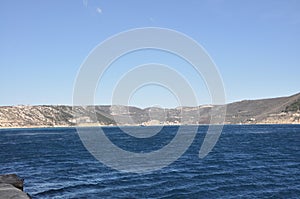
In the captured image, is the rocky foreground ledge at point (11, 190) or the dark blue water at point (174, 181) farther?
the dark blue water at point (174, 181)

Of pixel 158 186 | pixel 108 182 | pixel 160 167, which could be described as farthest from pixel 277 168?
pixel 108 182

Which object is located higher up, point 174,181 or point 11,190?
point 11,190

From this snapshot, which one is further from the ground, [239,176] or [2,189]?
[2,189]

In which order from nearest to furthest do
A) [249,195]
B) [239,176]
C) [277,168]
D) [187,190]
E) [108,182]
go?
[249,195]
[187,190]
[108,182]
[239,176]
[277,168]

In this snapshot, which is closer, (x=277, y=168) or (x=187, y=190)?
(x=187, y=190)

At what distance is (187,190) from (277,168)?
2220cm

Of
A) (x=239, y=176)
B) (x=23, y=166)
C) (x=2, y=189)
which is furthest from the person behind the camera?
(x=23, y=166)

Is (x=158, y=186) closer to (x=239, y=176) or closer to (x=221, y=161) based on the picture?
(x=239, y=176)

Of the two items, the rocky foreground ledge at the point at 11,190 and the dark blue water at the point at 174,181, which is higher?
the rocky foreground ledge at the point at 11,190

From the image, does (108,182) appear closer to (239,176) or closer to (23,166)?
(239,176)

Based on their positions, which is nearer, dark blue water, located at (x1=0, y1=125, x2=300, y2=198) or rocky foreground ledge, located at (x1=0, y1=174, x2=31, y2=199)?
rocky foreground ledge, located at (x1=0, y1=174, x2=31, y2=199)

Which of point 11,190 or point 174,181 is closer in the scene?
point 11,190

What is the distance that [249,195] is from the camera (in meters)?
35.7

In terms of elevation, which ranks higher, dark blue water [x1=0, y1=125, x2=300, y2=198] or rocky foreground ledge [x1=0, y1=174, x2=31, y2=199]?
rocky foreground ledge [x1=0, y1=174, x2=31, y2=199]
